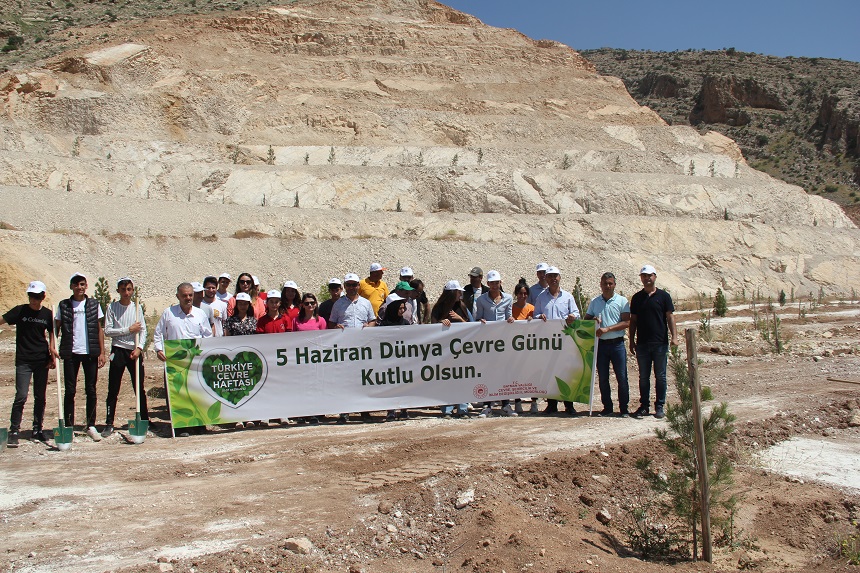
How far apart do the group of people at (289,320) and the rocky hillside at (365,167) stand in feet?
44.8

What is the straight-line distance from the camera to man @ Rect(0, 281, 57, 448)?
8094mm

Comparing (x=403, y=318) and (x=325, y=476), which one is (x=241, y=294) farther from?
(x=325, y=476)

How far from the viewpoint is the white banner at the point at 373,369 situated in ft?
28.5

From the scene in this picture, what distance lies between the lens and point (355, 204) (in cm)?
3228

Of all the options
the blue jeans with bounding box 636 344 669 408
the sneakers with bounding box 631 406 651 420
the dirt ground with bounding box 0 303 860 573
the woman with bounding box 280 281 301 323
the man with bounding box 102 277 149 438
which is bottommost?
the dirt ground with bounding box 0 303 860 573

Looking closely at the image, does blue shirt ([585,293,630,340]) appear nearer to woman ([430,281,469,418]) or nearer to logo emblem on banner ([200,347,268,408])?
woman ([430,281,469,418])

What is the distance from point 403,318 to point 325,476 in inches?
114

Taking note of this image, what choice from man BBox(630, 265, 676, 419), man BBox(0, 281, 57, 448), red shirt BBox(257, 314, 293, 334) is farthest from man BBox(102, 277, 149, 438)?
man BBox(630, 265, 676, 419)

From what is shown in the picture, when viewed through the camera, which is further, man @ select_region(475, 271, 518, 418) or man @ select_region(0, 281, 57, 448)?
man @ select_region(475, 271, 518, 418)

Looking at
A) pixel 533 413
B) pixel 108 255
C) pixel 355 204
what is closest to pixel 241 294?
pixel 533 413

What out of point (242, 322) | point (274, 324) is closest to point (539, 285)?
point (274, 324)

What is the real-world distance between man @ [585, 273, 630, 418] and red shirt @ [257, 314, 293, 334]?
3.68m

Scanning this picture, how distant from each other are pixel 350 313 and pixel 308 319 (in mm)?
505

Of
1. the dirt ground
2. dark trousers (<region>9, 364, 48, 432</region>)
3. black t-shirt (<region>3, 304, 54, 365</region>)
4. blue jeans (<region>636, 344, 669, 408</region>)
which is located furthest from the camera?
blue jeans (<region>636, 344, 669, 408</region>)
